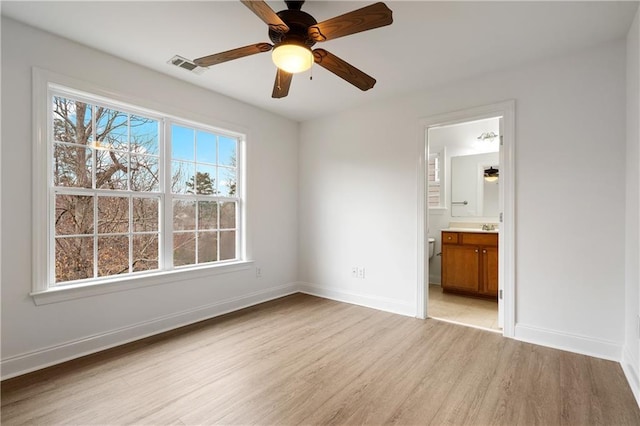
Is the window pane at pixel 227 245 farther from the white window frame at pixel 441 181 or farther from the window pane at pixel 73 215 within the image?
the white window frame at pixel 441 181

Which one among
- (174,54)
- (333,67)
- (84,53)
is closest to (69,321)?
(84,53)

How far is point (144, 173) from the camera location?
10.2ft

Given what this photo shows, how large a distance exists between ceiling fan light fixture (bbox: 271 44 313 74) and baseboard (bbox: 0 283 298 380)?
2.71 metres

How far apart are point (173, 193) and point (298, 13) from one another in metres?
2.27

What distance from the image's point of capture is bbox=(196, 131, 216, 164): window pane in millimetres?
3619

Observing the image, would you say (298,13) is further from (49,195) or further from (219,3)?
(49,195)

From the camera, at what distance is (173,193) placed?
3328mm

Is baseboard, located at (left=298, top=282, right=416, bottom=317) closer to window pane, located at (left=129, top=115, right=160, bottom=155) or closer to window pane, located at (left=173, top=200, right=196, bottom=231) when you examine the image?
window pane, located at (left=173, top=200, right=196, bottom=231)

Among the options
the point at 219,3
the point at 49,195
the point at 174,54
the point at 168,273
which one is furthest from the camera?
the point at 168,273

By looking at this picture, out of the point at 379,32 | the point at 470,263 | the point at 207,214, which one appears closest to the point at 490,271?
the point at 470,263

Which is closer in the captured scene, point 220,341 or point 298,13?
point 298,13

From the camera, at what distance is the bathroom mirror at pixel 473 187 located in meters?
4.95

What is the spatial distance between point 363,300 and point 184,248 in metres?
2.29

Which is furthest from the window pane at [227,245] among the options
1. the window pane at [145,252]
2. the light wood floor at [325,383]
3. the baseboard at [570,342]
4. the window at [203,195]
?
the baseboard at [570,342]
